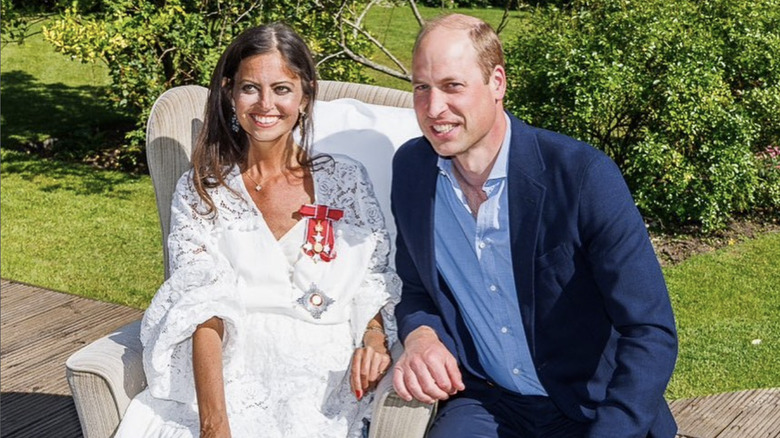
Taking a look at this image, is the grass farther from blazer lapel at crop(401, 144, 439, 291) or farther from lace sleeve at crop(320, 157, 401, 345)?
blazer lapel at crop(401, 144, 439, 291)

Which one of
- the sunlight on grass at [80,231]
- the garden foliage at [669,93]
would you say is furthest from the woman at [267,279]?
the garden foliage at [669,93]

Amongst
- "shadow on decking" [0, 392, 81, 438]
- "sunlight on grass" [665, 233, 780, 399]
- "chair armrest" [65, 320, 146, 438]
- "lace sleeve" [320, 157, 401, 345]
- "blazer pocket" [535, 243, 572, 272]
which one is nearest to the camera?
"blazer pocket" [535, 243, 572, 272]

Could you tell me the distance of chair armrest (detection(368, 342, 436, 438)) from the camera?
236cm

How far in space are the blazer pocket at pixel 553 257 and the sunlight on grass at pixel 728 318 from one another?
2.16 metres

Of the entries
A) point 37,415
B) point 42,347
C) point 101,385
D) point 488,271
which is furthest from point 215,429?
point 42,347

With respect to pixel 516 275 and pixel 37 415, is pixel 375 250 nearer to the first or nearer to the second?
pixel 516 275

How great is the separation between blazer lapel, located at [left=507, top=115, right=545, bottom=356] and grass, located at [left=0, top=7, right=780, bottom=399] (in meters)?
2.14

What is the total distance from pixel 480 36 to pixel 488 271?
1.91ft

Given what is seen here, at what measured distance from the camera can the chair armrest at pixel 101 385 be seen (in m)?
2.48

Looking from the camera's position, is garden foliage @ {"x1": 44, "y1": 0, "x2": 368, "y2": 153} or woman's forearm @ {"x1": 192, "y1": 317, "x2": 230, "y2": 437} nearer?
woman's forearm @ {"x1": 192, "y1": 317, "x2": 230, "y2": 437}

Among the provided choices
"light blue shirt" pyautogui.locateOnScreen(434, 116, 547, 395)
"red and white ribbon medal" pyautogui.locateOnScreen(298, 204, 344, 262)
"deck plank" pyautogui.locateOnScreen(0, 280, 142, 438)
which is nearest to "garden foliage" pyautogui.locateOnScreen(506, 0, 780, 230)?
"deck plank" pyautogui.locateOnScreen(0, 280, 142, 438)

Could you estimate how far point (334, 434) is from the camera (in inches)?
102

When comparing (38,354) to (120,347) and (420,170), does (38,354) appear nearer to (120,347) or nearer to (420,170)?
(120,347)

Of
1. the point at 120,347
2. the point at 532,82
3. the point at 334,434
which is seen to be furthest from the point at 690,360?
the point at 120,347
